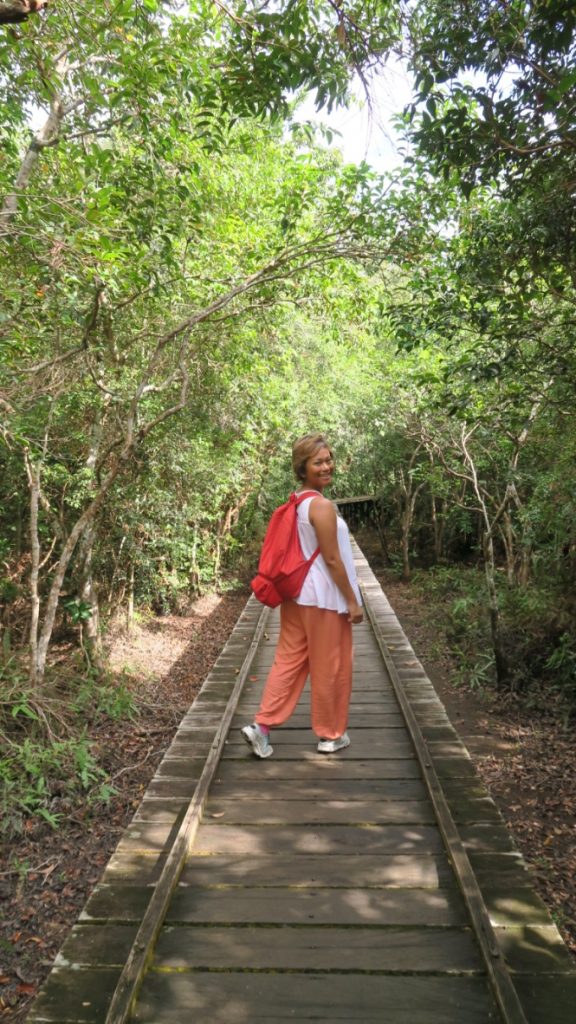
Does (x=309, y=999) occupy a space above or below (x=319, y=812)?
below

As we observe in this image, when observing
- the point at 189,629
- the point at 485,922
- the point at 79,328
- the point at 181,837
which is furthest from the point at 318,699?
the point at 189,629

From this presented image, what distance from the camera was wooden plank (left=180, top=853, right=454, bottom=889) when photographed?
2.66m

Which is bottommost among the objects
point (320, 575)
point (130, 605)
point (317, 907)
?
point (317, 907)

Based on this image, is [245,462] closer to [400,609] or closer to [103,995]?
[400,609]

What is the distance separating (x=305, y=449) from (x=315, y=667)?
1.32 m

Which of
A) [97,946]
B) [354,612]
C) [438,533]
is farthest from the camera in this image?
[438,533]

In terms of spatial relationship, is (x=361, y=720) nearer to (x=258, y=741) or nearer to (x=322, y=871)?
(x=258, y=741)

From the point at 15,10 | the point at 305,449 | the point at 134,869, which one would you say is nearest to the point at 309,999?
the point at 134,869

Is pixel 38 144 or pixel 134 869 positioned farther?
pixel 38 144

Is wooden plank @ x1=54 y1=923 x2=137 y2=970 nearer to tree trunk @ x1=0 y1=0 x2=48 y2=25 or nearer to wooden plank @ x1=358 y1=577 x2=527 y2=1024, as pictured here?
wooden plank @ x1=358 y1=577 x2=527 y2=1024

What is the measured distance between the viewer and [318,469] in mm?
3545

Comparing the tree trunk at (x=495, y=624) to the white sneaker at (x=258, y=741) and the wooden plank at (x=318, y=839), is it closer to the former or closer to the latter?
the white sneaker at (x=258, y=741)

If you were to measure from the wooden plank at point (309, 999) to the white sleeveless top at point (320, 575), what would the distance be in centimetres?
183

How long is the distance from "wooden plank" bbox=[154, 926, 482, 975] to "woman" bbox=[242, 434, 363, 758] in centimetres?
142
